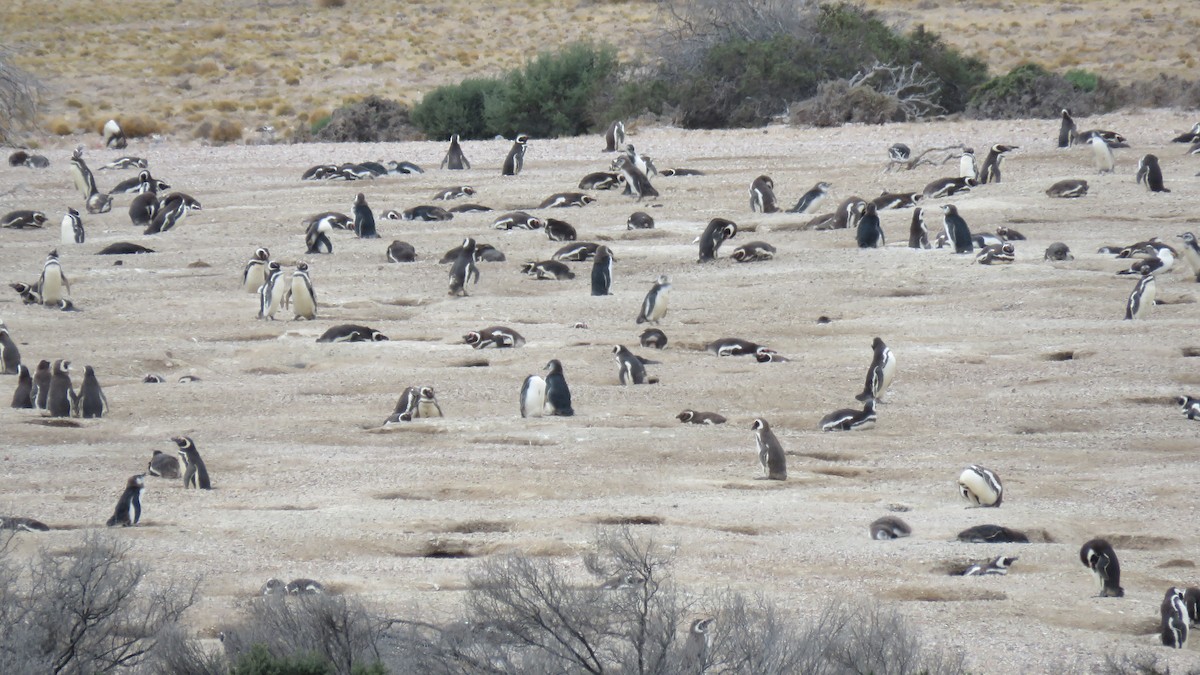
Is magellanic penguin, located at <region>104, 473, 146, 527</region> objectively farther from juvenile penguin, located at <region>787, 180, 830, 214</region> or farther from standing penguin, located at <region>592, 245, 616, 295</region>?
juvenile penguin, located at <region>787, 180, 830, 214</region>

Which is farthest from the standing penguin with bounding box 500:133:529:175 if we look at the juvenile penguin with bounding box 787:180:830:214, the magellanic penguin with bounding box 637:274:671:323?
the magellanic penguin with bounding box 637:274:671:323

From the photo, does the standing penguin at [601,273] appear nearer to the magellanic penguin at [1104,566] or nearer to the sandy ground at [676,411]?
the sandy ground at [676,411]

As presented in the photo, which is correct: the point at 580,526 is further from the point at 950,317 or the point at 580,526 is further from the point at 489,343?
the point at 950,317

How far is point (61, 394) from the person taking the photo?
12.6 metres

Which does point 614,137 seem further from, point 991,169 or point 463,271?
point 463,271

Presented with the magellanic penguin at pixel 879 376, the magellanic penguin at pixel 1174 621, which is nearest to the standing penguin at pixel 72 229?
the magellanic penguin at pixel 879 376

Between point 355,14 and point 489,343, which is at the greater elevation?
point 355,14

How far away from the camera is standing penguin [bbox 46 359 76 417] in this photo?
41.3 feet

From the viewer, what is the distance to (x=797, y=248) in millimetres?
19109

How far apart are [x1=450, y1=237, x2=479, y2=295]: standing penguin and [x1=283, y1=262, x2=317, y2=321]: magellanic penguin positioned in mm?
1603

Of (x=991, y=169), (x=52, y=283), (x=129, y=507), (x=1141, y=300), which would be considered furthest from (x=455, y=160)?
(x=129, y=507)

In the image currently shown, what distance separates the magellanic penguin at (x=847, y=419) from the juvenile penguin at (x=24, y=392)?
669cm

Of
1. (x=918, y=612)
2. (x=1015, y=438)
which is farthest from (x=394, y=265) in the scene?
(x=918, y=612)

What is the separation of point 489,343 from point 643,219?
19.6 ft
